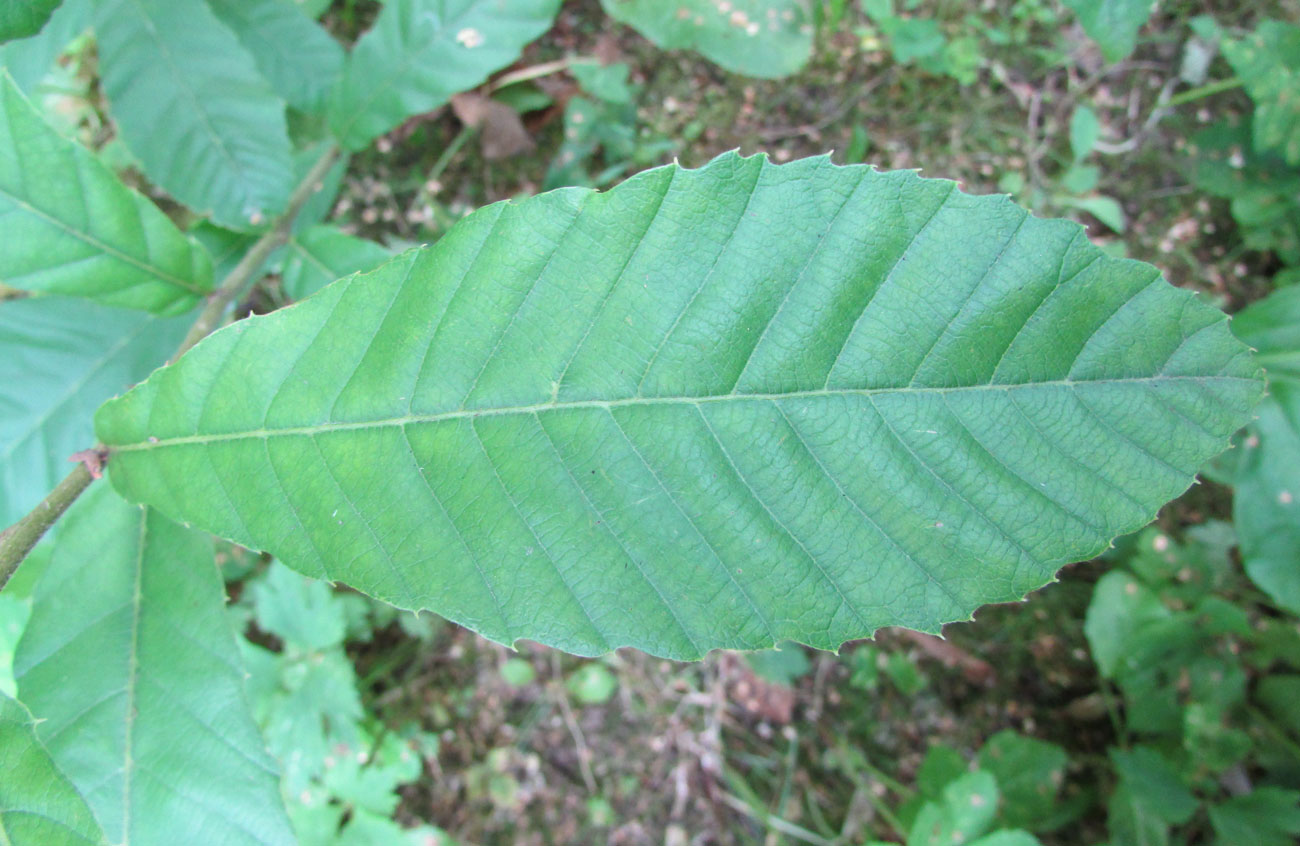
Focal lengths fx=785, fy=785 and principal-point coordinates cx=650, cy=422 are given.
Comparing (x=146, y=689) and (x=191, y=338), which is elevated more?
(x=191, y=338)

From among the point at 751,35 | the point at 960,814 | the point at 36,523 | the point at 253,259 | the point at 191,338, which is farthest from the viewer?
the point at 751,35

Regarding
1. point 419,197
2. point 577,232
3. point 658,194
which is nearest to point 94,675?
point 577,232

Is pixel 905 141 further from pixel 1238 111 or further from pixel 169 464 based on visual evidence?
pixel 169 464

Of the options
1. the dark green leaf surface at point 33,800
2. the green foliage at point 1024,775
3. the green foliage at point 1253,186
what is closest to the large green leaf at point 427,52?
the dark green leaf surface at point 33,800

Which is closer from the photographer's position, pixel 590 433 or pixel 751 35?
pixel 590 433

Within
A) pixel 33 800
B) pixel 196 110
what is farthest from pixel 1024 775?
pixel 196 110

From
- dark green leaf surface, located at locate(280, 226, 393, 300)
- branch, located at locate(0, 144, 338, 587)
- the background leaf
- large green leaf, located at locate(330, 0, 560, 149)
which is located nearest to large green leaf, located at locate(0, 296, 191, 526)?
branch, located at locate(0, 144, 338, 587)

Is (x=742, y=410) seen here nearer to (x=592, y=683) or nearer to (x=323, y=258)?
(x=323, y=258)

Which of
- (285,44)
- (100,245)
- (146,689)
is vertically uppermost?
(285,44)
